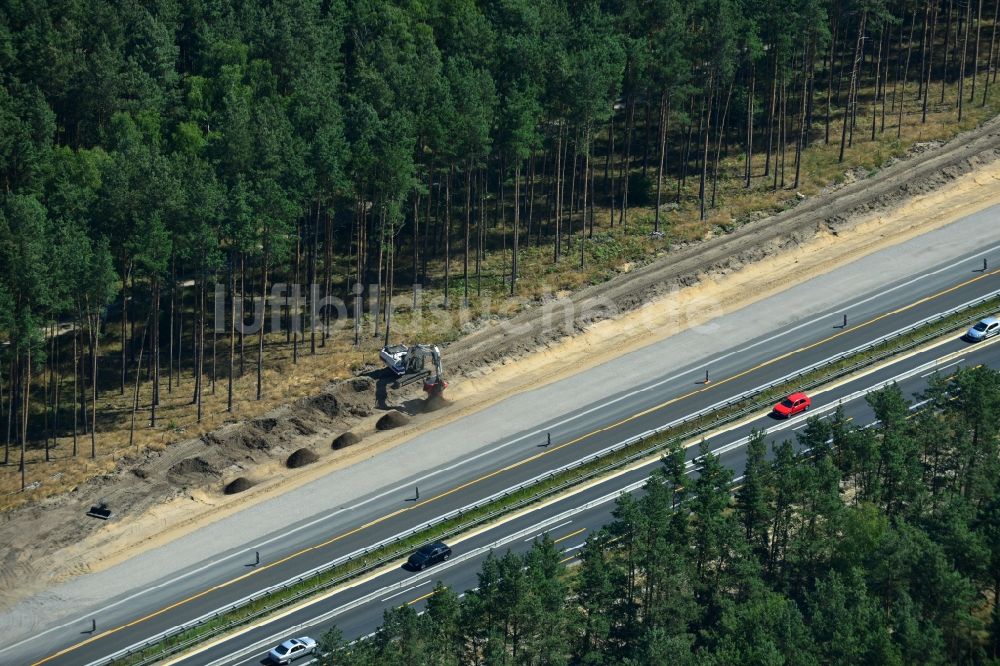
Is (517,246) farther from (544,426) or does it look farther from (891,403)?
(891,403)

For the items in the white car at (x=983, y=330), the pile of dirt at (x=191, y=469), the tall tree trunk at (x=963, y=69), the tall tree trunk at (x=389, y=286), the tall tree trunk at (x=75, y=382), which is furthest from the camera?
the tall tree trunk at (x=963, y=69)

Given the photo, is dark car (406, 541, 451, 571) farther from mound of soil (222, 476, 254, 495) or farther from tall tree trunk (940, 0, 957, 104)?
tall tree trunk (940, 0, 957, 104)

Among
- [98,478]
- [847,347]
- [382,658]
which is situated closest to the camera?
[382,658]

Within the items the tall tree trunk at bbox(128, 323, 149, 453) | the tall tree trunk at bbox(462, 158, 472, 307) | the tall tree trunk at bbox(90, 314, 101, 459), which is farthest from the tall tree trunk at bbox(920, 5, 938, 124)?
the tall tree trunk at bbox(90, 314, 101, 459)

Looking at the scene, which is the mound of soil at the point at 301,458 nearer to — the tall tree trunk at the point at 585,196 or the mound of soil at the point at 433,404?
the mound of soil at the point at 433,404

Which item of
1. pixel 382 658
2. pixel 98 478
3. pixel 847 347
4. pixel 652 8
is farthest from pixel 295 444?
pixel 652 8

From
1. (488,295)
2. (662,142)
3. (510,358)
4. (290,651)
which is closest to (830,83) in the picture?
(662,142)

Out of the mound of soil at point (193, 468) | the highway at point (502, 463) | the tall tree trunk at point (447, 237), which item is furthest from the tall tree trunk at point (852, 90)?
the mound of soil at point (193, 468)
